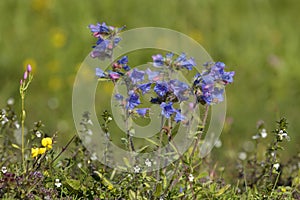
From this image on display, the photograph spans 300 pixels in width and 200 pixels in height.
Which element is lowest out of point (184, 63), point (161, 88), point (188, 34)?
point (161, 88)

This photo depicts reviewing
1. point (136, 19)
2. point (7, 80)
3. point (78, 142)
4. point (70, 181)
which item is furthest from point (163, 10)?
point (70, 181)

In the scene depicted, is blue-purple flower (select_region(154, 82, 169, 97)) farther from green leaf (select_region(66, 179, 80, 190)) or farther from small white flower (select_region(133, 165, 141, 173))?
green leaf (select_region(66, 179, 80, 190))

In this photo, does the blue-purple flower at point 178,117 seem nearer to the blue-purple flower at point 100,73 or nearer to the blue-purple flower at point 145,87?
the blue-purple flower at point 145,87

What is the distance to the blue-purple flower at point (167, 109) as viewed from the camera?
108 inches

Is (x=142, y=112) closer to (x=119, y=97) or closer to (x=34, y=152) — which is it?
(x=119, y=97)

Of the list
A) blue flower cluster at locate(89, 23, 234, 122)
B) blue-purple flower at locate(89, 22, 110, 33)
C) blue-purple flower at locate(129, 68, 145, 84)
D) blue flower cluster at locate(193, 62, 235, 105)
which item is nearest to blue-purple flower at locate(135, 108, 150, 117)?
blue flower cluster at locate(89, 23, 234, 122)

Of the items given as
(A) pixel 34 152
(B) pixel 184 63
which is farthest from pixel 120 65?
(A) pixel 34 152

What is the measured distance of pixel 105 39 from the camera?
2932 mm

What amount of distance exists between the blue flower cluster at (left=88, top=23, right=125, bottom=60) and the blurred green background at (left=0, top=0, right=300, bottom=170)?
9.33 ft

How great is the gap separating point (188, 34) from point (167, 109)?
465cm

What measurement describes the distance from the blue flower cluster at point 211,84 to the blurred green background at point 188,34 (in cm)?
294

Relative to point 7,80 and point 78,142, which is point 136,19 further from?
point 78,142

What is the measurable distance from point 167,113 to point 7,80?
12.8 ft

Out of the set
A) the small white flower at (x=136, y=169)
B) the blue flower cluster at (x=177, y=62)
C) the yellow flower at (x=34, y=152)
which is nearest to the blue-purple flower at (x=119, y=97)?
the blue flower cluster at (x=177, y=62)
